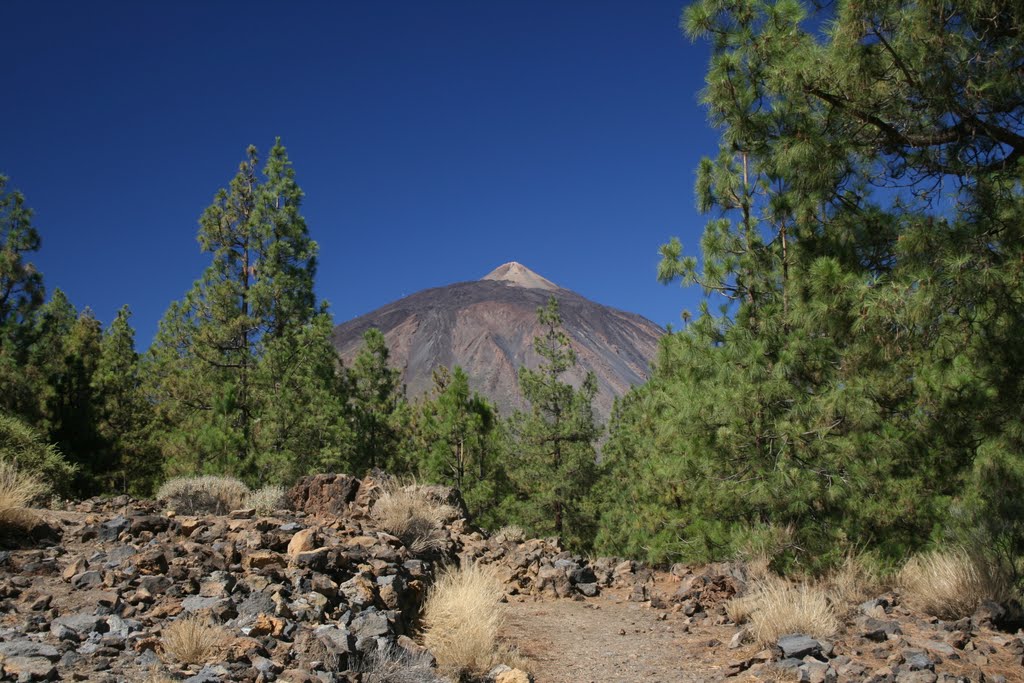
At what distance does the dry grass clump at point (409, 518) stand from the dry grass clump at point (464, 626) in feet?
5.26

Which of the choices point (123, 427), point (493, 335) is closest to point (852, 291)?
point (123, 427)

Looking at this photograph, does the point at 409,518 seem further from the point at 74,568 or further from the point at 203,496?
the point at 74,568

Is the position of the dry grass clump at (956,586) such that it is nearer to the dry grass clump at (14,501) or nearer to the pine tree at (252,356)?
the dry grass clump at (14,501)

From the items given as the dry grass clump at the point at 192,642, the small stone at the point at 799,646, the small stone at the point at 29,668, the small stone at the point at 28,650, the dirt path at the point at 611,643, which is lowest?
the dirt path at the point at 611,643

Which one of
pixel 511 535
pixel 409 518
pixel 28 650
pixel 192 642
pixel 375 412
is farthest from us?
pixel 375 412

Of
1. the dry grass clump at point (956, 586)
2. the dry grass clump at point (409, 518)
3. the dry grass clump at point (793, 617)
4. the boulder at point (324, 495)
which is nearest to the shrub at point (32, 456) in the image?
the boulder at point (324, 495)

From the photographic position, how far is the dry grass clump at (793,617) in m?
6.30

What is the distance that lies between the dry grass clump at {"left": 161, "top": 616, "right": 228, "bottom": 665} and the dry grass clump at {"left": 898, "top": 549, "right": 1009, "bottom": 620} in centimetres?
640

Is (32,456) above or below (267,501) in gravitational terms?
above

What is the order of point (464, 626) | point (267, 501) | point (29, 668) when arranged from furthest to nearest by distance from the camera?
point (267, 501)
point (464, 626)
point (29, 668)

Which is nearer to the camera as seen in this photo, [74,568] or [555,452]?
[74,568]

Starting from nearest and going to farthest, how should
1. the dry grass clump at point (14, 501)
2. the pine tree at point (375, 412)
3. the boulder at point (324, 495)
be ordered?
1. the dry grass clump at point (14, 501)
2. the boulder at point (324, 495)
3. the pine tree at point (375, 412)

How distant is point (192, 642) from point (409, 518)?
18.7 feet

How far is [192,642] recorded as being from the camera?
4281 mm
